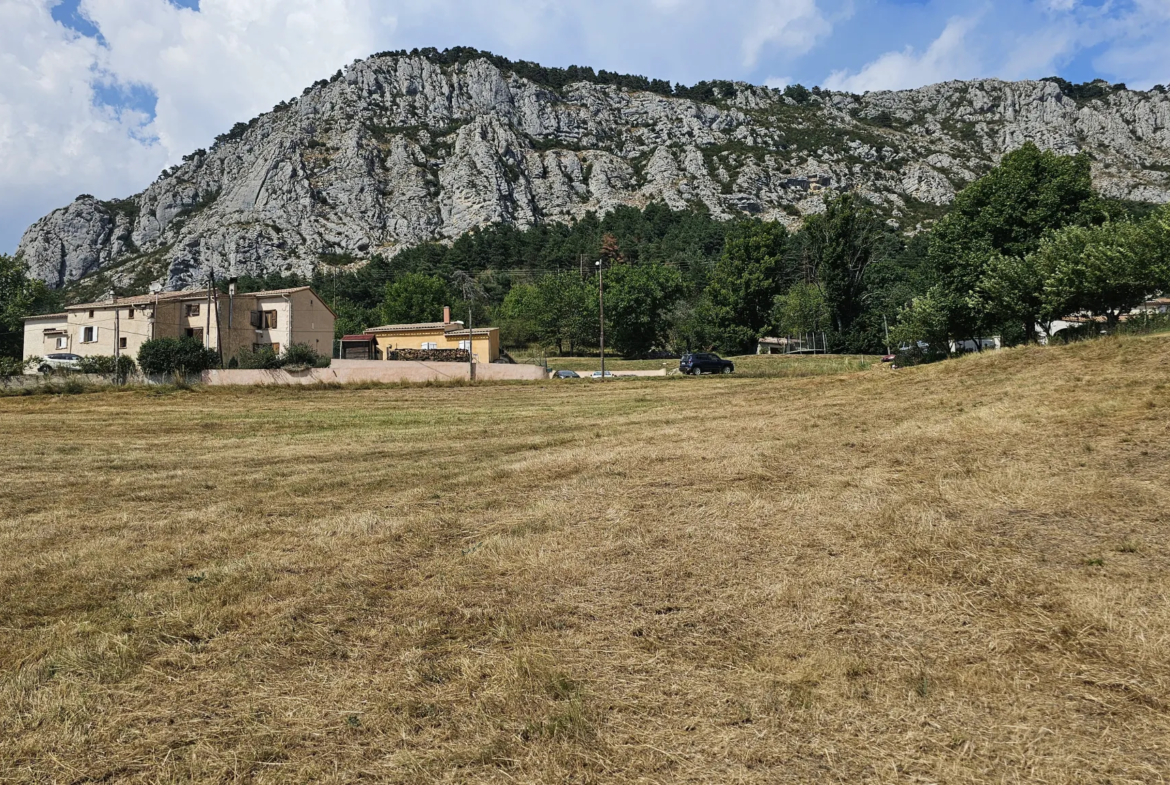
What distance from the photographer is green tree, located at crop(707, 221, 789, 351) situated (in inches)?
2817

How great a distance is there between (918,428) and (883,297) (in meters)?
65.3

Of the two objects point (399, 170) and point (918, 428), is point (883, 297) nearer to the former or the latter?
point (918, 428)

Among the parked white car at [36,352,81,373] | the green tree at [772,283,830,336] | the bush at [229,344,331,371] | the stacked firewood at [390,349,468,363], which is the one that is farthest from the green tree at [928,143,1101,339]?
the parked white car at [36,352,81,373]

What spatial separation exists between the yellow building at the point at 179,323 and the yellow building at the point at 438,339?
7.12m

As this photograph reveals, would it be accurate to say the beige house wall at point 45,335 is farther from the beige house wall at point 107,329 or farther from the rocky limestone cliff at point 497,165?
the rocky limestone cliff at point 497,165

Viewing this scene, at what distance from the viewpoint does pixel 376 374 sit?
136 feet

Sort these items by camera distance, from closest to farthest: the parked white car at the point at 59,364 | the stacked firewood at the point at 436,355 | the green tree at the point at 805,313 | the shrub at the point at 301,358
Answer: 1. the parked white car at the point at 59,364
2. the shrub at the point at 301,358
3. the stacked firewood at the point at 436,355
4. the green tree at the point at 805,313

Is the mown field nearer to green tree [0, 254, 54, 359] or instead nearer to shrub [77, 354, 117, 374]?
shrub [77, 354, 117, 374]

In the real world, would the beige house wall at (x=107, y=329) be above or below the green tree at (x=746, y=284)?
below

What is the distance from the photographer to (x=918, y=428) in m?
12.8

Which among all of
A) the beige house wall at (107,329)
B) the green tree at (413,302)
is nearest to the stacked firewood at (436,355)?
the beige house wall at (107,329)

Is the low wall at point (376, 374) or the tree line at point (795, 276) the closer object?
the tree line at point (795, 276)

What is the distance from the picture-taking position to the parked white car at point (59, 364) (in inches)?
1594

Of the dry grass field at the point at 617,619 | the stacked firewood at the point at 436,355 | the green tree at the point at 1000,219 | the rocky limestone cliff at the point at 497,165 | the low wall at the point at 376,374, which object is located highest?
the rocky limestone cliff at the point at 497,165
